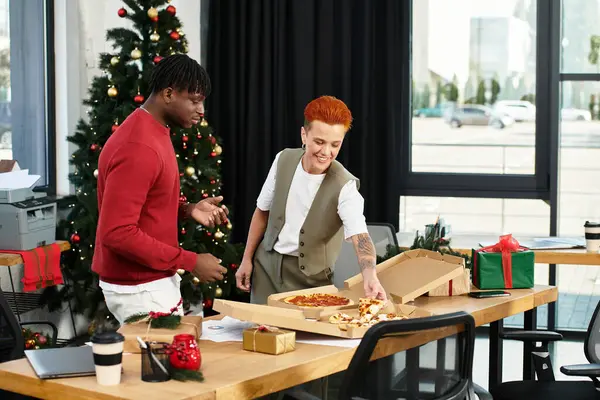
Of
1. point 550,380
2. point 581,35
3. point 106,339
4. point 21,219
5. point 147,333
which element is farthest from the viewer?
point 581,35

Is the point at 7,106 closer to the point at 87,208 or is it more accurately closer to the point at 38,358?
the point at 87,208

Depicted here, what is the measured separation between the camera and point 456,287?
356 centimetres

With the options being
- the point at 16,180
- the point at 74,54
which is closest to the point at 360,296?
the point at 16,180

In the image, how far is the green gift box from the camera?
3660mm

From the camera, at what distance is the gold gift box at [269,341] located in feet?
8.93

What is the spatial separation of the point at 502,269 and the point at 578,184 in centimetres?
272

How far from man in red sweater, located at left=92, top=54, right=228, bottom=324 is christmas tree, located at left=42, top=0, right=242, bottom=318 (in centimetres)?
240

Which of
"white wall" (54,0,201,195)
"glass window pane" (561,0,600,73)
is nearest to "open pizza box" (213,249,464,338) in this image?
"white wall" (54,0,201,195)

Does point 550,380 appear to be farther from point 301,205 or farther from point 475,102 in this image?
point 475,102

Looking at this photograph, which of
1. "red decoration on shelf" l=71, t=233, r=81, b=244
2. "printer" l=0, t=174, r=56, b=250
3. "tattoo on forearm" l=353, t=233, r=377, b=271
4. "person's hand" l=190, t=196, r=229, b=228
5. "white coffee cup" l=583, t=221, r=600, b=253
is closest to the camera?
"person's hand" l=190, t=196, r=229, b=228

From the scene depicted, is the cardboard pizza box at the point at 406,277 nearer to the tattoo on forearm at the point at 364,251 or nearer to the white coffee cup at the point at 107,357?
the tattoo on forearm at the point at 364,251

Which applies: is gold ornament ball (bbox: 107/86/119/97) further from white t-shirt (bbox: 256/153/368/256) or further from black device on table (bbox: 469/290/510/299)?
black device on table (bbox: 469/290/510/299)

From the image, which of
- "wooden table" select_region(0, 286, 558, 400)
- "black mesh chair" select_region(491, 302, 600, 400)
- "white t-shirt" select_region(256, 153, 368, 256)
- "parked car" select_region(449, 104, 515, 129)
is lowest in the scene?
"black mesh chair" select_region(491, 302, 600, 400)

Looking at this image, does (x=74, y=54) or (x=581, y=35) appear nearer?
(x=74, y=54)
